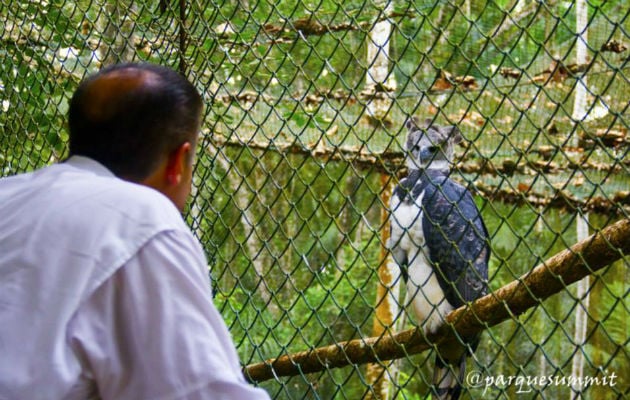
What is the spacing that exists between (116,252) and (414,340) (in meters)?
1.49

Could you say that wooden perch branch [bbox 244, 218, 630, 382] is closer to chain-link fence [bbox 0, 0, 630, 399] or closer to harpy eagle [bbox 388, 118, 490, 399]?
chain-link fence [bbox 0, 0, 630, 399]

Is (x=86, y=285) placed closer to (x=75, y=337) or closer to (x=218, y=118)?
(x=75, y=337)

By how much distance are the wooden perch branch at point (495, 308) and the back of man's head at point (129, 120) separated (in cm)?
86

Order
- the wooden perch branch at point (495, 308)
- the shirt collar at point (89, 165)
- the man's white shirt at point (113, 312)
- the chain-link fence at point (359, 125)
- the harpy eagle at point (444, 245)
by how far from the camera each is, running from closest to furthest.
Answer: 1. the man's white shirt at point (113, 312)
2. the shirt collar at point (89, 165)
3. the wooden perch branch at point (495, 308)
4. the chain-link fence at point (359, 125)
5. the harpy eagle at point (444, 245)

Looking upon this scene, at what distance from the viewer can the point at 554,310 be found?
852 centimetres

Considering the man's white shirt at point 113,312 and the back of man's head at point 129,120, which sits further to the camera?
the back of man's head at point 129,120

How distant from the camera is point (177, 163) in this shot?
1.15 metres

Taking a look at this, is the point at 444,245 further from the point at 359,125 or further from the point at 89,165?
the point at 89,165

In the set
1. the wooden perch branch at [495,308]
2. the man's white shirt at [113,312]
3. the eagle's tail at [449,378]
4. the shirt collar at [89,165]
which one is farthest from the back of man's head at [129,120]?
the eagle's tail at [449,378]

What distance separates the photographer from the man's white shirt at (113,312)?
0.91 m

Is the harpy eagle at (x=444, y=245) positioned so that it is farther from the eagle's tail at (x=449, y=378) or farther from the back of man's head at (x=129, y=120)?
the back of man's head at (x=129, y=120)

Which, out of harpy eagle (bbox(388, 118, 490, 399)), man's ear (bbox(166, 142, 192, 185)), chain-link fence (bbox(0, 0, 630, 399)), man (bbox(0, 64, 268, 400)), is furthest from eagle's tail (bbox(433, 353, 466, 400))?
man (bbox(0, 64, 268, 400))

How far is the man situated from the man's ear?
0.13 metres

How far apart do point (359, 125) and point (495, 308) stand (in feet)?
11.8
